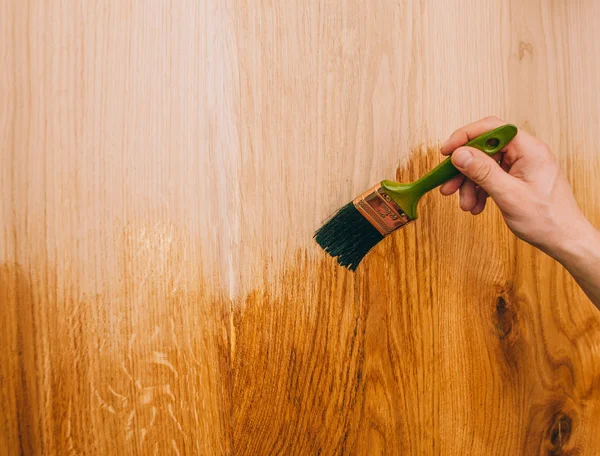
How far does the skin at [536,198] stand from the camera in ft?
2.00

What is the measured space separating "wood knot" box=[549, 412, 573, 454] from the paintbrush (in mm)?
472

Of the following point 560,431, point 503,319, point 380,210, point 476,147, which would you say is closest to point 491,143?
point 476,147

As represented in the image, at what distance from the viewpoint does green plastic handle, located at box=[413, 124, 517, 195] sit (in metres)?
0.62

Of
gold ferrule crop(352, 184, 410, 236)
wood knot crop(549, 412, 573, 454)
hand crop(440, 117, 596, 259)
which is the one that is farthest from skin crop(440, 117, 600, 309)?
wood knot crop(549, 412, 573, 454)

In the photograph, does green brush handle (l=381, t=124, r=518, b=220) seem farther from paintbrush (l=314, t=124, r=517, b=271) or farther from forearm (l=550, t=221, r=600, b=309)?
forearm (l=550, t=221, r=600, b=309)

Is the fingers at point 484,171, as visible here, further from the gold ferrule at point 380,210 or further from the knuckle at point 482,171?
the gold ferrule at point 380,210

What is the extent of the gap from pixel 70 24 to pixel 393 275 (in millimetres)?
626

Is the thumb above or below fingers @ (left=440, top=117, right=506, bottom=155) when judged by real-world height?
below

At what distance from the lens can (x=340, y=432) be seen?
72 centimetres

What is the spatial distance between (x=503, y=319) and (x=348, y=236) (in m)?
0.33

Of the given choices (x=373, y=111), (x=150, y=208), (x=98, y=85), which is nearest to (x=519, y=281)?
(x=373, y=111)

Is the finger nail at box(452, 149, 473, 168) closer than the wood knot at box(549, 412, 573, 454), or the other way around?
the finger nail at box(452, 149, 473, 168)

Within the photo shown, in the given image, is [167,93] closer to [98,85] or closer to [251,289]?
[98,85]

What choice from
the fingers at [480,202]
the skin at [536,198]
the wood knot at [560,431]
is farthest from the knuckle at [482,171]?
the wood knot at [560,431]
